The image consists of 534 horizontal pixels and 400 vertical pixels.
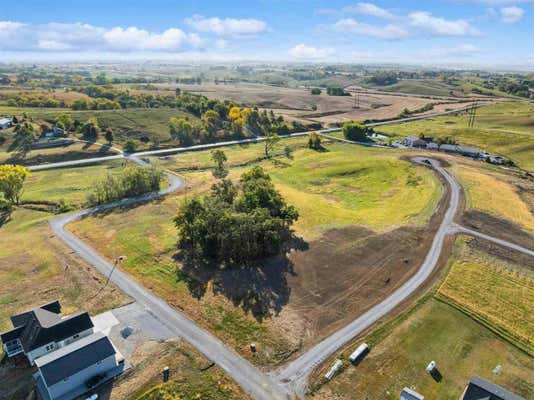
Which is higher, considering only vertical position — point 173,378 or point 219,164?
point 219,164

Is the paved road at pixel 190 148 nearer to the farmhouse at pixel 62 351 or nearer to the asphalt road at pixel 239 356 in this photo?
the asphalt road at pixel 239 356

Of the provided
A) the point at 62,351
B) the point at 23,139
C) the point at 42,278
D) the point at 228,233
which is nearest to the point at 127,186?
the point at 42,278

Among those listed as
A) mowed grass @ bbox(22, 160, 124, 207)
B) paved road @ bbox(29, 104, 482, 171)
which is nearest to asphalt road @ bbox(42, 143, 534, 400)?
mowed grass @ bbox(22, 160, 124, 207)

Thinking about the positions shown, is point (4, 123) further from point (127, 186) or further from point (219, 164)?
point (219, 164)

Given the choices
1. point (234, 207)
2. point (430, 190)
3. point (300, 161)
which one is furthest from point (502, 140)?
point (234, 207)

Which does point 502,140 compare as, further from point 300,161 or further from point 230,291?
point 230,291

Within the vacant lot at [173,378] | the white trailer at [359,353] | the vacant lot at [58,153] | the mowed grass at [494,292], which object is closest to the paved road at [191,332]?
the vacant lot at [173,378]
